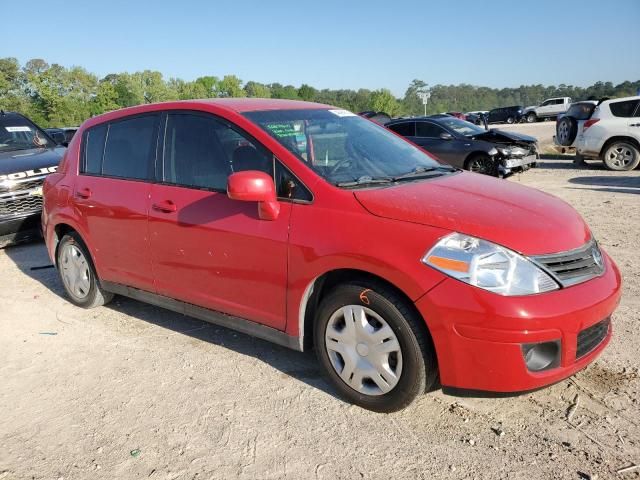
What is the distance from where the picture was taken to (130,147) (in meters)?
4.18

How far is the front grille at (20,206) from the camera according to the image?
6.88 meters

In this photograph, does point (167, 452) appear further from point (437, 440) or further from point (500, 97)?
point (500, 97)

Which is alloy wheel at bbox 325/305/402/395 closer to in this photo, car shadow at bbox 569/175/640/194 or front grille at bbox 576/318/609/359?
front grille at bbox 576/318/609/359

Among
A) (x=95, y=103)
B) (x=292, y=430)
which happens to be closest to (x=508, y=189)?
(x=292, y=430)

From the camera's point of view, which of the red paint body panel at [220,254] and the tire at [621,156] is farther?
the tire at [621,156]

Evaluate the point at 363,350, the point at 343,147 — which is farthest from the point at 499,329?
the point at 343,147

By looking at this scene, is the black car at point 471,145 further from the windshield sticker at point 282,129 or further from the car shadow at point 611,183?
the windshield sticker at point 282,129

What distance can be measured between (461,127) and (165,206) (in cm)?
994

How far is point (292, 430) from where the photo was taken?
286cm

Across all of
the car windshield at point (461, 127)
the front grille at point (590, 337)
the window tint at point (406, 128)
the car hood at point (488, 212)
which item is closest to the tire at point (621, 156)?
the car windshield at point (461, 127)

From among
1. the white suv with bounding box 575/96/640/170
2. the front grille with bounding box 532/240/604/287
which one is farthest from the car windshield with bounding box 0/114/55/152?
the white suv with bounding box 575/96/640/170

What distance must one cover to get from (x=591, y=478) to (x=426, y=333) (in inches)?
36.9

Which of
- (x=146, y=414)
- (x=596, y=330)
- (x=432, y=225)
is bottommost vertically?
(x=146, y=414)

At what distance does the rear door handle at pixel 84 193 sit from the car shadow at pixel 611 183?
28.2ft
